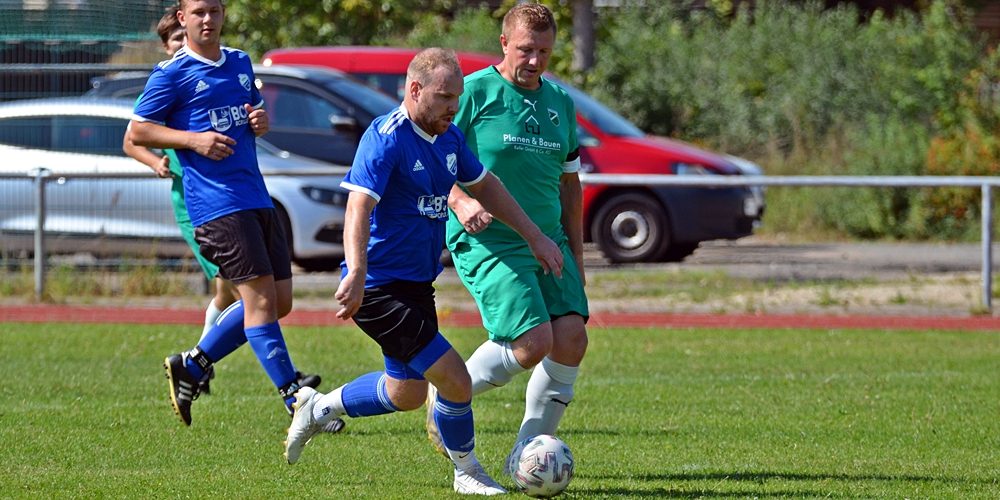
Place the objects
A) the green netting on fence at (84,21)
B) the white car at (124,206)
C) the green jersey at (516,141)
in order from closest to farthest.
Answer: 1. the green jersey at (516,141)
2. the white car at (124,206)
3. the green netting on fence at (84,21)

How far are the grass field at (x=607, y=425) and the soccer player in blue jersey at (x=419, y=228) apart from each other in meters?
0.39

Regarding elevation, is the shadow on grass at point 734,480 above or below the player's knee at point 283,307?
below

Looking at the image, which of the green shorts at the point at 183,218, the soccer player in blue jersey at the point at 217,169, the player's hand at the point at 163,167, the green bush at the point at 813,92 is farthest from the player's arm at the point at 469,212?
the green bush at the point at 813,92

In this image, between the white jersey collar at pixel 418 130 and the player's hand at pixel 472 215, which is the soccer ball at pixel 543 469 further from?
the white jersey collar at pixel 418 130

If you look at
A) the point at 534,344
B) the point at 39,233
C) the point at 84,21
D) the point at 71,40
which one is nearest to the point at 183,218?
the point at 534,344

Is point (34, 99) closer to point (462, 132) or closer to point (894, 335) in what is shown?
point (894, 335)

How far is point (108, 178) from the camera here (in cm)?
1323

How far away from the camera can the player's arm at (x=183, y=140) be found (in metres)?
7.00

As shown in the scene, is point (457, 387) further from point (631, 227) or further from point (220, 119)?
point (631, 227)

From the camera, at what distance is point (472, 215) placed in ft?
19.0

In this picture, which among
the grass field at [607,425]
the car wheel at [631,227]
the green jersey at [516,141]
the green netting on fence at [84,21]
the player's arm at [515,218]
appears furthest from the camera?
the green netting on fence at [84,21]

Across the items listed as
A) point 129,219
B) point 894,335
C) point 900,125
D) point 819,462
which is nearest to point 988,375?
point 894,335

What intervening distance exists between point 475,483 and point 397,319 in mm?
698

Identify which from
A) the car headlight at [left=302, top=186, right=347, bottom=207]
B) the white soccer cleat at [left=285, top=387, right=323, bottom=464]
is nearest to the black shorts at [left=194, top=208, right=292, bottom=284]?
the white soccer cleat at [left=285, top=387, right=323, bottom=464]
